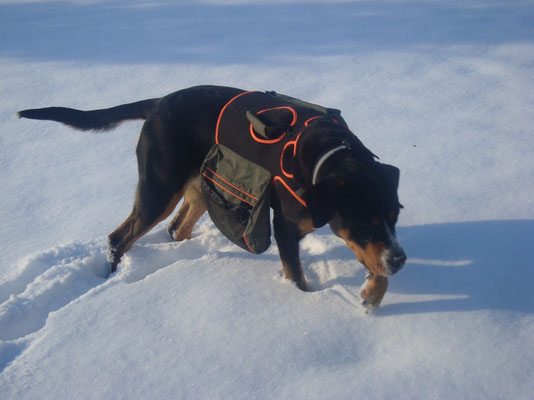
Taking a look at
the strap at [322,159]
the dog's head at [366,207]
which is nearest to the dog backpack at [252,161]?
the strap at [322,159]

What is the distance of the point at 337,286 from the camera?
2928 mm

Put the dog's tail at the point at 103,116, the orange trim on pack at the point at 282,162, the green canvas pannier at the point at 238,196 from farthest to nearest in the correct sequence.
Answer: the dog's tail at the point at 103,116 < the green canvas pannier at the point at 238,196 < the orange trim on pack at the point at 282,162

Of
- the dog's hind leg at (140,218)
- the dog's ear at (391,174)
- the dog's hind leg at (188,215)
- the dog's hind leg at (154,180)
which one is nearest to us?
the dog's ear at (391,174)

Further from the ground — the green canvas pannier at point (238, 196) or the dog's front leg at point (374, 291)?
the green canvas pannier at point (238, 196)

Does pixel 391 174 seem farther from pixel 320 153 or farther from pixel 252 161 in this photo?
pixel 252 161

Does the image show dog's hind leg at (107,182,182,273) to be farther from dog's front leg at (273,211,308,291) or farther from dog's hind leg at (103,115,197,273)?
dog's front leg at (273,211,308,291)

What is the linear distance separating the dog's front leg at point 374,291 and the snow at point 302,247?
7cm

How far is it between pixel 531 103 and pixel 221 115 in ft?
11.2

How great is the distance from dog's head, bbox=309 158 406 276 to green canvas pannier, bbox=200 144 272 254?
1.30 ft

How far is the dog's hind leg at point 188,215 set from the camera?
3.55 metres

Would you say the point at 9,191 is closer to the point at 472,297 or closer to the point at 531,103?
the point at 472,297

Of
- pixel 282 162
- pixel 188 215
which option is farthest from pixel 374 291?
pixel 188 215

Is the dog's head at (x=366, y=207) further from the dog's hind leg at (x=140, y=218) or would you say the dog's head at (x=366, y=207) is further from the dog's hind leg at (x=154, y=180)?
the dog's hind leg at (x=140, y=218)

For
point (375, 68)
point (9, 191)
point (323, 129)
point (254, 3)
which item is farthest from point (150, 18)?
point (323, 129)
